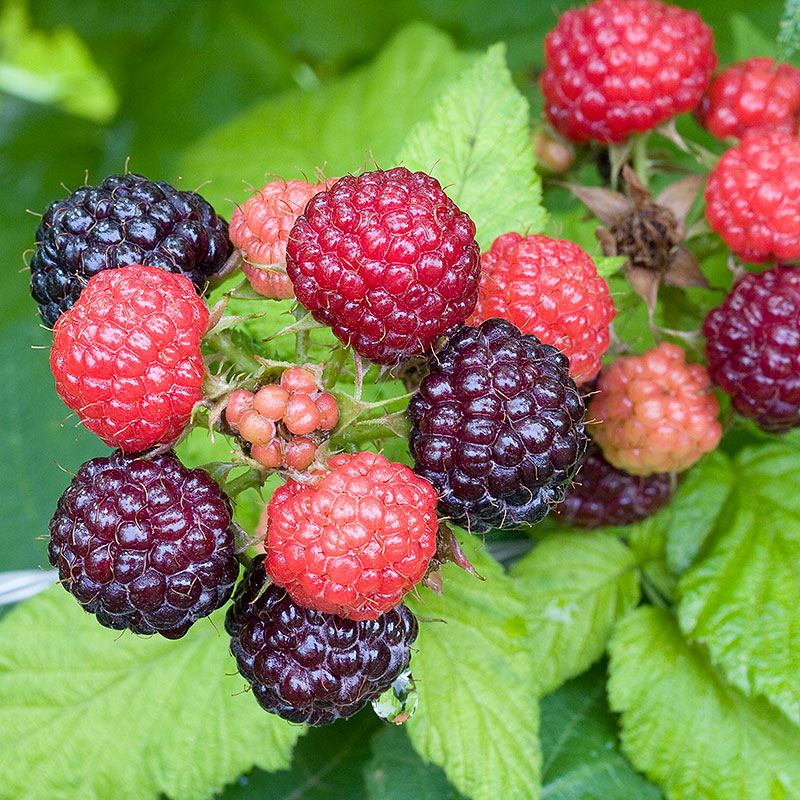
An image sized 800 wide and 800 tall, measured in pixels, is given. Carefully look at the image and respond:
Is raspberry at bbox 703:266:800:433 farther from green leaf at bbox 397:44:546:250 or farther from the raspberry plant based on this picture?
green leaf at bbox 397:44:546:250

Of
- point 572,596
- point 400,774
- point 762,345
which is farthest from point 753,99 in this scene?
point 400,774

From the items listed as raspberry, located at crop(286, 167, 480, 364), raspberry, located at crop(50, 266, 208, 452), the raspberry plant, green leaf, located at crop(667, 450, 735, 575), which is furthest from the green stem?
raspberry, located at crop(50, 266, 208, 452)

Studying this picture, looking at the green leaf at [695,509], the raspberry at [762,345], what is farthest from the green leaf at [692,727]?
the raspberry at [762,345]

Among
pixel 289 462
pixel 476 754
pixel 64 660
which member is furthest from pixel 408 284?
pixel 64 660

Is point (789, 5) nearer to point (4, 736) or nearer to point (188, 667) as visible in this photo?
point (188, 667)

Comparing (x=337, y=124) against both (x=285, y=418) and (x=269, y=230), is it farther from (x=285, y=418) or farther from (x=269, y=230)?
(x=285, y=418)
